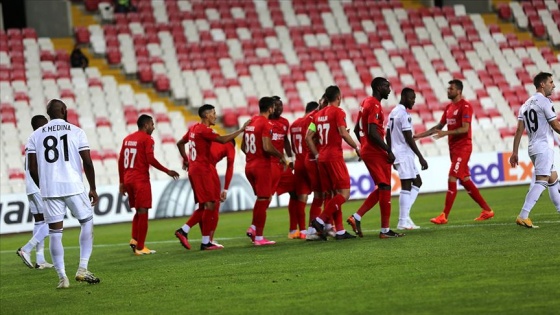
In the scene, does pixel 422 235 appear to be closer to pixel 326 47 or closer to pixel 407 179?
pixel 407 179

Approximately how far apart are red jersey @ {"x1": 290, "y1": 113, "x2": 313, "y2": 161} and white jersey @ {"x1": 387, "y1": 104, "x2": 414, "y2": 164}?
1359mm

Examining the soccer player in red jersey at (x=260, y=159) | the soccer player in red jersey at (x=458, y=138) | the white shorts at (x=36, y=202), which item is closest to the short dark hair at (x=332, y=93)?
the soccer player in red jersey at (x=260, y=159)

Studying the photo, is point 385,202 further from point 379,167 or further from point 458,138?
point 458,138

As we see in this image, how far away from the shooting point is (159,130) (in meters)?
28.1

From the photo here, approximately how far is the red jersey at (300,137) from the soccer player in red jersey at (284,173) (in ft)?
0.60

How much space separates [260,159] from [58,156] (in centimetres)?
452

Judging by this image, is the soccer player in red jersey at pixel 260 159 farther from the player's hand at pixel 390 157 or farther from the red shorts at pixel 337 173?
the player's hand at pixel 390 157

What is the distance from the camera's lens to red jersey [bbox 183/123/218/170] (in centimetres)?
1516

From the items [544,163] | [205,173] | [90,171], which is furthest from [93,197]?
[544,163]

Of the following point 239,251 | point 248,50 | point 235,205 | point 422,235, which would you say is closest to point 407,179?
point 422,235

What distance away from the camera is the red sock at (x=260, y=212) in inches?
593

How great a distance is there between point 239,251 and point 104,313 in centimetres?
536

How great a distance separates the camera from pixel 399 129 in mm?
Result: 15555

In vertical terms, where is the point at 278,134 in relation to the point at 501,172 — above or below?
above
